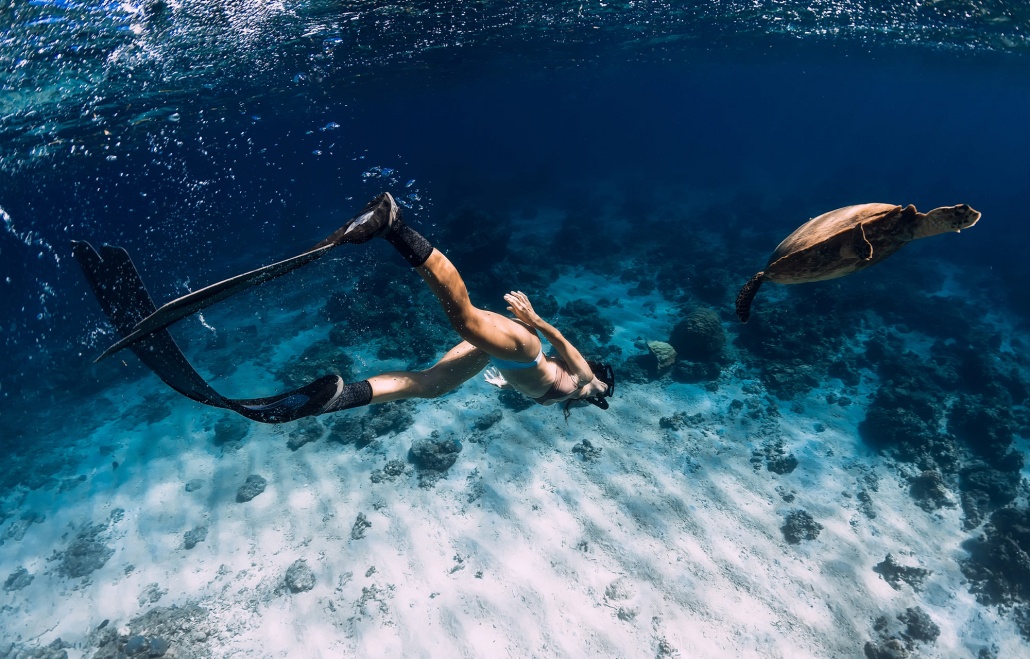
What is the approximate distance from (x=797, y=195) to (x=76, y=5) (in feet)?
130

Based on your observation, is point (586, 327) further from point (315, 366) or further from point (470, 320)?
point (470, 320)

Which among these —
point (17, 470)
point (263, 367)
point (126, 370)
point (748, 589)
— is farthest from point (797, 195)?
point (17, 470)

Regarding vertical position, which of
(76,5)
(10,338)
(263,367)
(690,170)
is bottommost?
(690,170)

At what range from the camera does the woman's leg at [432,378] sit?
14.4 ft

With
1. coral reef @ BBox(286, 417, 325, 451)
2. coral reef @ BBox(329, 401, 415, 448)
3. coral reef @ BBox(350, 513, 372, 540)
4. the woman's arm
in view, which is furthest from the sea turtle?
coral reef @ BBox(286, 417, 325, 451)

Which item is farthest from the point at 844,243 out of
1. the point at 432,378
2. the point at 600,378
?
the point at 432,378

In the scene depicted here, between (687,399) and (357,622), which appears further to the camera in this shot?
(687,399)

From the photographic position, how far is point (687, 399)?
1134cm

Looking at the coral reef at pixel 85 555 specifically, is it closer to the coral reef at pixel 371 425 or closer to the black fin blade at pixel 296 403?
the coral reef at pixel 371 425

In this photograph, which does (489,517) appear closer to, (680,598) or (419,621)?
(419,621)

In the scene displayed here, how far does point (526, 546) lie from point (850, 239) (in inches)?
284

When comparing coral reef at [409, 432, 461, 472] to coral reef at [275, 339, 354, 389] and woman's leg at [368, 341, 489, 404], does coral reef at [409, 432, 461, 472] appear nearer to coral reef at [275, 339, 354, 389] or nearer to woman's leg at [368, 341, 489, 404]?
coral reef at [275, 339, 354, 389]

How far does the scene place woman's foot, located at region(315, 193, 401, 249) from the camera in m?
3.18

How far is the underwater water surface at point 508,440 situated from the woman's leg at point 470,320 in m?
5.39
